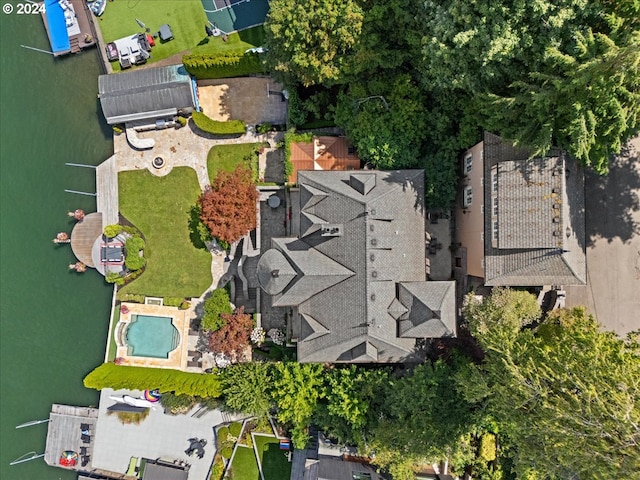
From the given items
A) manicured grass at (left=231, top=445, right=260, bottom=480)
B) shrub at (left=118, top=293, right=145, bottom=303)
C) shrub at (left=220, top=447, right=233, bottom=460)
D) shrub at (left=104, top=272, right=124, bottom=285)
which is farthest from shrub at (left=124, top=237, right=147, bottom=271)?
manicured grass at (left=231, top=445, right=260, bottom=480)

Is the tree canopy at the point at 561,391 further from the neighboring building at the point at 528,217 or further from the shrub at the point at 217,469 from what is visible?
the shrub at the point at 217,469

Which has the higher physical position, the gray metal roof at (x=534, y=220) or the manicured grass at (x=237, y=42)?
the manicured grass at (x=237, y=42)

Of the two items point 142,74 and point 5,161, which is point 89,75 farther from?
point 5,161

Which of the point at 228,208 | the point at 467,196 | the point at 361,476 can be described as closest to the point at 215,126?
the point at 228,208

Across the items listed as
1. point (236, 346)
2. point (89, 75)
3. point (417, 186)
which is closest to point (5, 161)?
point (89, 75)

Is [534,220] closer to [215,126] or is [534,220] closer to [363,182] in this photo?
[363,182]

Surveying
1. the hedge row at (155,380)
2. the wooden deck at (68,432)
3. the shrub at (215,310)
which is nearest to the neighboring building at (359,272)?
the shrub at (215,310)
